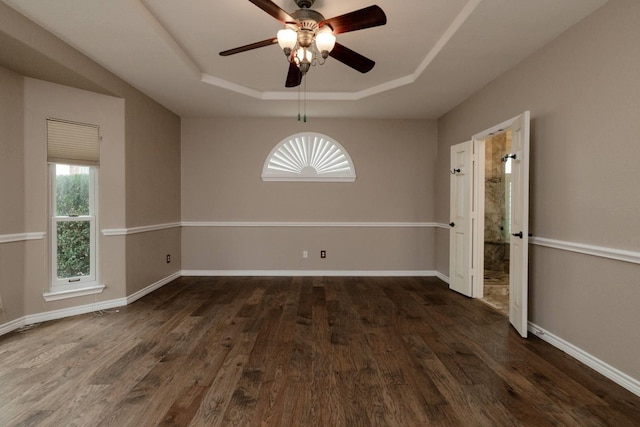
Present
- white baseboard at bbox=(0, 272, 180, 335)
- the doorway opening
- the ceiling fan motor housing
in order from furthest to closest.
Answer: the doorway opening < white baseboard at bbox=(0, 272, 180, 335) < the ceiling fan motor housing

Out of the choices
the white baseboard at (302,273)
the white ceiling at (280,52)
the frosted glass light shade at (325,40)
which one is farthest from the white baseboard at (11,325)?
the frosted glass light shade at (325,40)

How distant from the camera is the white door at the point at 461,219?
4.25 meters

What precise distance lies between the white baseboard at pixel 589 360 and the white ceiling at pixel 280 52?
2.43 meters

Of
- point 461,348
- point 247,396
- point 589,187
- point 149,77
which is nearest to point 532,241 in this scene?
point 589,187

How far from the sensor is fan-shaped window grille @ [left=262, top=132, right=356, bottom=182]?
5461 millimetres

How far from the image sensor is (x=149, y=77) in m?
3.72

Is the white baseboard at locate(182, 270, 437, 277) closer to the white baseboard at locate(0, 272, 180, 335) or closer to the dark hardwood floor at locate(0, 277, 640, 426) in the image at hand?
the white baseboard at locate(0, 272, 180, 335)

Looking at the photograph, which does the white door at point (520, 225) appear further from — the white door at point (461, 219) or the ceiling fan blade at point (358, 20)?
the ceiling fan blade at point (358, 20)

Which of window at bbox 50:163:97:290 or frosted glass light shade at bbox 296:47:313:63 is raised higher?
frosted glass light shade at bbox 296:47:313:63

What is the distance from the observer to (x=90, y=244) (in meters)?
3.77

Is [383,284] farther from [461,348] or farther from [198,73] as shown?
[198,73]

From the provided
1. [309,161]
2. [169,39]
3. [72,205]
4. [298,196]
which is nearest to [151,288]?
[72,205]

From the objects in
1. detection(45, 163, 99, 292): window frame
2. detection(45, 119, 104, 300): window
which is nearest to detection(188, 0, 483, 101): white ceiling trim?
detection(45, 119, 104, 300): window

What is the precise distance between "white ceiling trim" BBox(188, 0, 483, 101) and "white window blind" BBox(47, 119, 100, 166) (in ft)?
4.35
